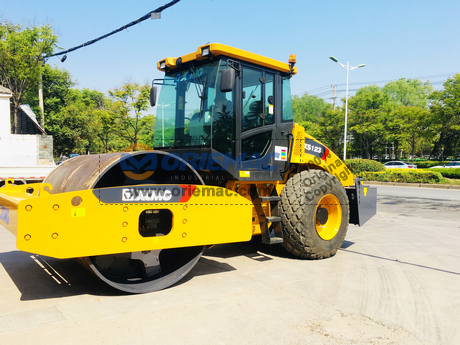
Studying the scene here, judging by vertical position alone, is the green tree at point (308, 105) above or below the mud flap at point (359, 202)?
above

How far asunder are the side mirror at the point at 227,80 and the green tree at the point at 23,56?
27.3m

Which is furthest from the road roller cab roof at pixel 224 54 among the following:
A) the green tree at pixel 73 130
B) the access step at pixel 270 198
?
the green tree at pixel 73 130

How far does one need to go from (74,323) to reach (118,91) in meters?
23.0

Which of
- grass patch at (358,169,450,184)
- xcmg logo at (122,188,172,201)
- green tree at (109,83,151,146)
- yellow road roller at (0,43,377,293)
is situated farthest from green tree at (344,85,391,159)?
xcmg logo at (122,188,172,201)

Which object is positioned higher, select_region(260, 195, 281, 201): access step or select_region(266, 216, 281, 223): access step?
select_region(260, 195, 281, 201): access step

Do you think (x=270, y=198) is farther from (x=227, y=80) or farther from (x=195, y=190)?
(x=227, y=80)

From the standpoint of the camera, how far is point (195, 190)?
4.61m

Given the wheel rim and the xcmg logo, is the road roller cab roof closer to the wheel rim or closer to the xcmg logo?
the xcmg logo

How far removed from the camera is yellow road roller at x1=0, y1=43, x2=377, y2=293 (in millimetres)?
3902

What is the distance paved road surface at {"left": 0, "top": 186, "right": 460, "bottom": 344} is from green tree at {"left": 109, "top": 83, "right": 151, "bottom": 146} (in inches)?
723

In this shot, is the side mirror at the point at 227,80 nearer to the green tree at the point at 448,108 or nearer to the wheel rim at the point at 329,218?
the wheel rim at the point at 329,218

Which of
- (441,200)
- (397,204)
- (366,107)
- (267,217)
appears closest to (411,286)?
(267,217)

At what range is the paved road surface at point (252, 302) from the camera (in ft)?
11.2

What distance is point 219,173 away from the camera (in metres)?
5.45
